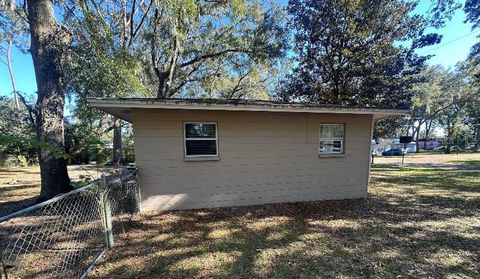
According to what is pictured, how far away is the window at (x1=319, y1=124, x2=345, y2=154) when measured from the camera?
6750mm

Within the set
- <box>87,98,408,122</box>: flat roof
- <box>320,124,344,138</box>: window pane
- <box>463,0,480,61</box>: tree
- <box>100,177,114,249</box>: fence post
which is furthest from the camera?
<box>463,0,480,61</box>: tree

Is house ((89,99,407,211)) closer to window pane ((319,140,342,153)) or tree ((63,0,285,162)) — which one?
window pane ((319,140,342,153))

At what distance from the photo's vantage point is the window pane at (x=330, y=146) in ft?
22.3

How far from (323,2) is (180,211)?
11267mm

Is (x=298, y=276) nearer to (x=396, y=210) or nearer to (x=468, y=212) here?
(x=396, y=210)

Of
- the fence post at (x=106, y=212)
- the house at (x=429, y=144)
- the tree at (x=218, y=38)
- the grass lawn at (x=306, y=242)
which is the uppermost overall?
the tree at (x=218, y=38)

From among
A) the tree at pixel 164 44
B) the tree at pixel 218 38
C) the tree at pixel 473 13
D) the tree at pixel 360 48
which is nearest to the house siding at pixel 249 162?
the tree at pixel 164 44

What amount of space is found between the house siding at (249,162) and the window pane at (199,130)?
6.8 inches

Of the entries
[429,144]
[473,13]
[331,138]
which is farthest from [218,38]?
[429,144]

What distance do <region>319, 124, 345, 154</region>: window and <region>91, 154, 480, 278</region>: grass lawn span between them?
1.58 metres

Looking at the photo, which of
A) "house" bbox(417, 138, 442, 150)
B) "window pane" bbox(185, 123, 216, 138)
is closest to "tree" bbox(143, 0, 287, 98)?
"window pane" bbox(185, 123, 216, 138)

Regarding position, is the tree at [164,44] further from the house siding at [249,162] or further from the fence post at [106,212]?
the fence post at [106,212]

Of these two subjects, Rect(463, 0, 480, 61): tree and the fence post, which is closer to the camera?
the fence post

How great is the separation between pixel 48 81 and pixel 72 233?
12.8ft
